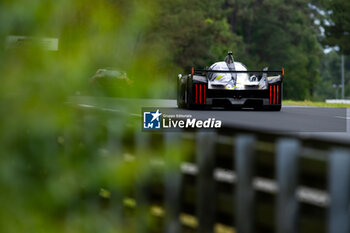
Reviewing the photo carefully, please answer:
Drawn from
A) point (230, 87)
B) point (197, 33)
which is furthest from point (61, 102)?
point (197, 33)

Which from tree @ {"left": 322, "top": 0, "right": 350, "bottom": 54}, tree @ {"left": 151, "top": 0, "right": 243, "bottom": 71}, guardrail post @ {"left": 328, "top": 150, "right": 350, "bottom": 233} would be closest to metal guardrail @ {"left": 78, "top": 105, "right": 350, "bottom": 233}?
guardrail post @ {"left": 328, "top": 150, "right": 350, "bottom": 233}

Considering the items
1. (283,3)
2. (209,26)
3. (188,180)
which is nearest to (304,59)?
(283,3)

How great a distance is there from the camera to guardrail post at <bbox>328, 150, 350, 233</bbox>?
317 centimetres

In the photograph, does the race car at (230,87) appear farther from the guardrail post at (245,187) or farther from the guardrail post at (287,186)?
the guardrail post at (287,186)

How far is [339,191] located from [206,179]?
1.24 metres

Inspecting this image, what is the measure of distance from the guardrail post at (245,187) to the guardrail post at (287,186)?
28 cm

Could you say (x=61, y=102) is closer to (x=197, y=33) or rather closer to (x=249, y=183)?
(x=249, y=183)

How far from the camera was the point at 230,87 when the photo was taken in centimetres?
1852

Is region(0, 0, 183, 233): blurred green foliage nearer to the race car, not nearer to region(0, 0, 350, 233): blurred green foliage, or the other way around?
region(0, 0, 350, 233): blurred green foliage

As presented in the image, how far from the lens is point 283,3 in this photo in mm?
69562

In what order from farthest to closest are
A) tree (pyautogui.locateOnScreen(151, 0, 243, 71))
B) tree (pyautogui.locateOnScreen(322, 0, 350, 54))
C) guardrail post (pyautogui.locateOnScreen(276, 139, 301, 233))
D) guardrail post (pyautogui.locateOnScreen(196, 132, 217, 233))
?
1. tree (pyautogui.locateOnScreen(322, 0, 350, 54))
2. tree (pyautogui.locateOnScreen(151, 0, 243, 71))
3. guardrail post (pyautogui.locateOnScreen(196, 132, 217, 233))
4. guardrail post (pyautogui.locateOnScreen(276, 139, 301, 233))

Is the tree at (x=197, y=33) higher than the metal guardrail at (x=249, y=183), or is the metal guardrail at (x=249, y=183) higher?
the tree at (x=197, y=33)

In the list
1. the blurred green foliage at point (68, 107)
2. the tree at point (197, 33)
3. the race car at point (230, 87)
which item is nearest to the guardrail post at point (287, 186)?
the blurred green foliage at point (68, 107)

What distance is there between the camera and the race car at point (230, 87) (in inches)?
721
